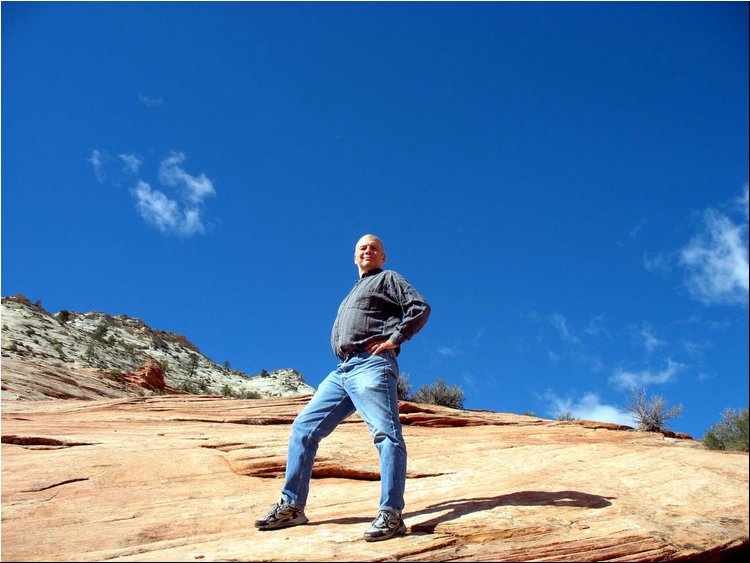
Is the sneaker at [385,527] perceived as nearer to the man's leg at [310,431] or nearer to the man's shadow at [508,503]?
the man's shadow at [508,503]

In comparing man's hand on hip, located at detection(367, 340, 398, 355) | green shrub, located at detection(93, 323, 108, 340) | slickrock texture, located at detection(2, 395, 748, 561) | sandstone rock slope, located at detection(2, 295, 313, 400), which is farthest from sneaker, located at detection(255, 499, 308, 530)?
green shrub, located at detection(93, 323, 108, 340)

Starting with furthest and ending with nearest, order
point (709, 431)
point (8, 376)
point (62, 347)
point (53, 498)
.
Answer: point (62, 347), point (8, 376), point (709, 431), point (53, 498)

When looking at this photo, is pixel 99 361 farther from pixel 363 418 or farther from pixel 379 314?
pixel 363 418

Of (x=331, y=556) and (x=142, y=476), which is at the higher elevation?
(x=142, y=476)

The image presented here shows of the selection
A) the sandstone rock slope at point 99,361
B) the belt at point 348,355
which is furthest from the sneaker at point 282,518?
the sandstone rock slope at point 99,361

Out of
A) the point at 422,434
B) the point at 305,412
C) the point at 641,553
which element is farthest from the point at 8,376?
the point at 641,553

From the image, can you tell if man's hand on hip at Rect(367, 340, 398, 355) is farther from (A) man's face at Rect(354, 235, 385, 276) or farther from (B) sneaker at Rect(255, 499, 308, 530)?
(B) sneaker at Rect(255, 499, 308, 530)

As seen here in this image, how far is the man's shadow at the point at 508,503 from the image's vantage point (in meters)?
4.37

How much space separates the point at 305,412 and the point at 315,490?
1.67 meters

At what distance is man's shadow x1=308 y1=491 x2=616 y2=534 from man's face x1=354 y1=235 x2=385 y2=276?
7.24 feet

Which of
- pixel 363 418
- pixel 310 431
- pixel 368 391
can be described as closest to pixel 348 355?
pixel 368 391

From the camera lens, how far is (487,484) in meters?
5.71

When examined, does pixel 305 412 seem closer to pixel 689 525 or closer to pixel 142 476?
pixel 142 476

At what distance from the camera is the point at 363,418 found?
442cm
